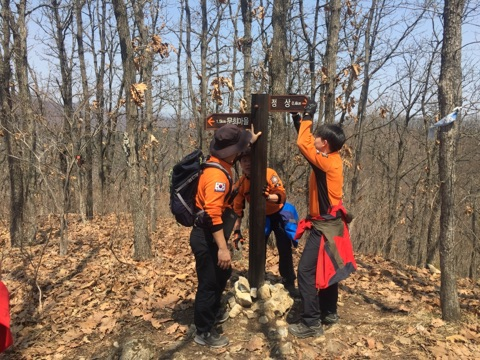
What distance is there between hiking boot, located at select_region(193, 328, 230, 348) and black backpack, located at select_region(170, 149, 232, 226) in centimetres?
118

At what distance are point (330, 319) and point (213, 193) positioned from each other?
2008 mm

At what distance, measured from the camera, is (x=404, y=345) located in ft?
11.7

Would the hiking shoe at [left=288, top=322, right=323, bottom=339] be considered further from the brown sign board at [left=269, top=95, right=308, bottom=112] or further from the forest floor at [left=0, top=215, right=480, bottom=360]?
the brown sign board at [left=269, top=95, right=308, bottom=112]

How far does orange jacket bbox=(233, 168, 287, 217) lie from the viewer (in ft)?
13.7

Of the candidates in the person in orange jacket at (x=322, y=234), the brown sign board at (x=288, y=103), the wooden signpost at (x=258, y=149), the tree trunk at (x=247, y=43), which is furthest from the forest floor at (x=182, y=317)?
the tree trunk at (x=247, y=43)

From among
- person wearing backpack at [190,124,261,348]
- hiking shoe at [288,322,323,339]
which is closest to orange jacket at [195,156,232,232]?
person wearing backpack at [190,124,261,348]

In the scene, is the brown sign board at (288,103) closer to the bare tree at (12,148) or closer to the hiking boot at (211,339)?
the hiking boot at (211,339)

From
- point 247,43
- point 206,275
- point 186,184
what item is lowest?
point 206,275

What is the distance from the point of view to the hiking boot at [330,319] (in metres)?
3.90

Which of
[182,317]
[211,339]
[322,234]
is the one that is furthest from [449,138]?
[182,317]

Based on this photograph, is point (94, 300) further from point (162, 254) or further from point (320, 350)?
point (320, 350)

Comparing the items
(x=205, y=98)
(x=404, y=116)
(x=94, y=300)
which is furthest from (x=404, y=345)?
(x=404, y=116)

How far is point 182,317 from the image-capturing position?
4.22 m

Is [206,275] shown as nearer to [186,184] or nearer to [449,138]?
[186,184]
